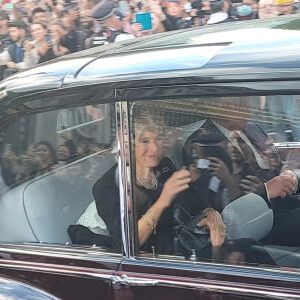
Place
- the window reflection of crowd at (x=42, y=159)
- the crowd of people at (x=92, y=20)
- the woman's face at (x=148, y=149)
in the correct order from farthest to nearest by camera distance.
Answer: the crowd of people at (x=92, y=20), the window reflection of crowd at (x=42, y=159), the woman's face at (x=148, y=149)

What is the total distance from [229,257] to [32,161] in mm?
801

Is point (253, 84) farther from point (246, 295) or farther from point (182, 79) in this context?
point (246, 295)

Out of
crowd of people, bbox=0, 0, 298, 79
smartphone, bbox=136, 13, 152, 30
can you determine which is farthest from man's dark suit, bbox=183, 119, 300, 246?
smartphone, bbox=136, 13, 152, 30

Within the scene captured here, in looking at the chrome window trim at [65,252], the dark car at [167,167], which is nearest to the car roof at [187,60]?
the dark car at [167,167]

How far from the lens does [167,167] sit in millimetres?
1880

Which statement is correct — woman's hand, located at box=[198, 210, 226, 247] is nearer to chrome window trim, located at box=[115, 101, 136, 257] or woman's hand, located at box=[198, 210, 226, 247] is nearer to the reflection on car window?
chrome window trim, located at box=[115, 101, 136, 257]

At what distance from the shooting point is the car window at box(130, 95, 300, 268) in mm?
1752

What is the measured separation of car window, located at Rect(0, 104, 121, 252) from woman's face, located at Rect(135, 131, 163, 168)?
0.09 meters

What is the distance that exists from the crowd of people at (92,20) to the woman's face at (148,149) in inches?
135

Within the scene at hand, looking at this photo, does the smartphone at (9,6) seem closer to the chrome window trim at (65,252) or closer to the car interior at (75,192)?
the car interior at (75,192)

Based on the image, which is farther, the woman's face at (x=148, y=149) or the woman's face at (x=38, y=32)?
the woman's face at (x=38, y=32)

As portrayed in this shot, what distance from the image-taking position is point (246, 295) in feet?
5.36

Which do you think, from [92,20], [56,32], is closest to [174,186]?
[92,20]

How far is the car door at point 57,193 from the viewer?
1.90 meters
